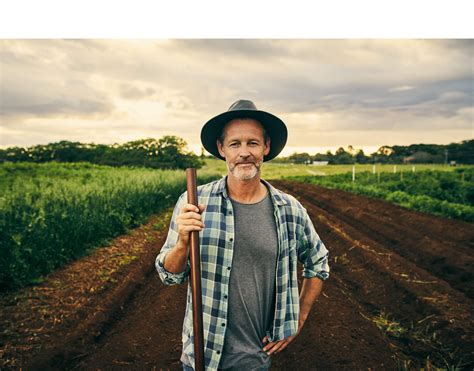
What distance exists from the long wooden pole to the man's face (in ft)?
1.14

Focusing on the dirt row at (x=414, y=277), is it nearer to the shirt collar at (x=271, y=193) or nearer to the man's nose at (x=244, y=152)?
the shirt collar at (x=271, y=193)

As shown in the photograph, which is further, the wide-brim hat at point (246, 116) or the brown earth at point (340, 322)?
the brown earth at point (340, 322)

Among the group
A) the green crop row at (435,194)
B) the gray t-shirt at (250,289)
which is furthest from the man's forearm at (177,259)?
the green crop row at (435,194)

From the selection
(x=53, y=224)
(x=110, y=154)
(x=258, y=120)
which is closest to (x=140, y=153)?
(x=110, y=154)

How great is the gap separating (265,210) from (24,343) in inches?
112

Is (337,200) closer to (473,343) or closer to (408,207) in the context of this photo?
(408,207)

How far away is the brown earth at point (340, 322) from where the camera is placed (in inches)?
125

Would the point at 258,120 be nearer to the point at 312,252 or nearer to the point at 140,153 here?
the point at 312,252

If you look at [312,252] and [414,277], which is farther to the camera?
[414,277]

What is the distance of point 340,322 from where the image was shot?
12.5 ft

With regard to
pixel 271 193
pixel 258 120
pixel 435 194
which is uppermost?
pixel 258 120

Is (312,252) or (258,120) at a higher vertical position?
(258,120)

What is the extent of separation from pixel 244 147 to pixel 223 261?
23.1 inches

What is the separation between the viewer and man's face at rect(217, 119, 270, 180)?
1928 mm
